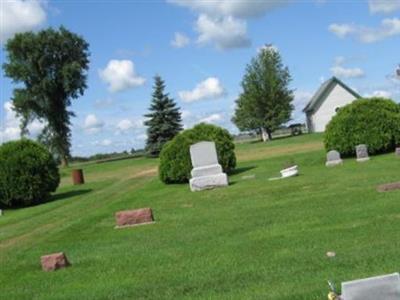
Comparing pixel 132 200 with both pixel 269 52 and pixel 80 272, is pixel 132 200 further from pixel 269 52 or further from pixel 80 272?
pixel 269 52

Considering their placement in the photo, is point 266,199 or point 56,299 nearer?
point 56,299

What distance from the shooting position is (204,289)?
7734 mm

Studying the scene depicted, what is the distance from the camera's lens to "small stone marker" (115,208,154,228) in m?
14.2

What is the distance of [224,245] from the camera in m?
10.4

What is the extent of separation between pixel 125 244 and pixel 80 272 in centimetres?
210

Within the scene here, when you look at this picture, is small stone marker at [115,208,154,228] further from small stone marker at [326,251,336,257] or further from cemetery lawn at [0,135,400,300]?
small stone marker at [326,251,336,257]

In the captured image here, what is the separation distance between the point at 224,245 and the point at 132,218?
430 centimetres

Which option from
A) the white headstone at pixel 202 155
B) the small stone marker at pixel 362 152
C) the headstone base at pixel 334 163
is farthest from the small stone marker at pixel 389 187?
the small stone marker at pixel 362 152

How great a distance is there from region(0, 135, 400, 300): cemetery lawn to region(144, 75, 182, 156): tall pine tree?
37562 mm

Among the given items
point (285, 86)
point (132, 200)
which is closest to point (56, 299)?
point (132, 200)

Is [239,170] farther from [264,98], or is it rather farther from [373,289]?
[264,98]

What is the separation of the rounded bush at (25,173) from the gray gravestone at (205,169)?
20.7 feet

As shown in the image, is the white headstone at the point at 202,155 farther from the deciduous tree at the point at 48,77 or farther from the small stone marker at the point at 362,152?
the deciduous tree at the point at 48,77

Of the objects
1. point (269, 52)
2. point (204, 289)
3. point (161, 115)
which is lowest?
point (204, 289)
